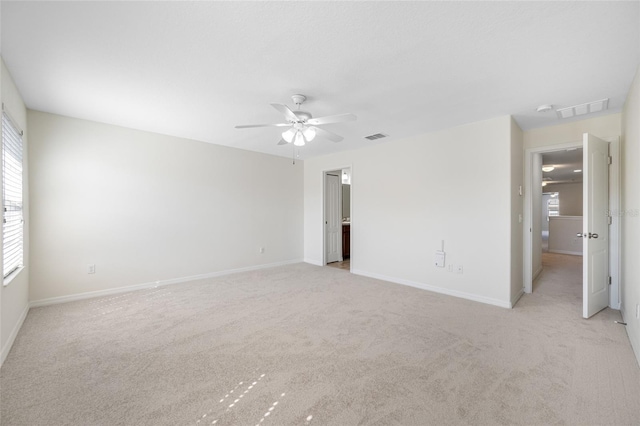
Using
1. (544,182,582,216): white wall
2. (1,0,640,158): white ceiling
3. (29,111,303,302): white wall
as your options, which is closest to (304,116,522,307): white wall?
(1,0,640,158): white ceiling

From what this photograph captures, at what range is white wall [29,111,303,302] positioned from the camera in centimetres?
363

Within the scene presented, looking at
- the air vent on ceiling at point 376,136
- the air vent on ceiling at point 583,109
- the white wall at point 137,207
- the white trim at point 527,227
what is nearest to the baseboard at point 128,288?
the white wall at point 137,207

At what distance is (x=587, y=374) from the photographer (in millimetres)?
2129

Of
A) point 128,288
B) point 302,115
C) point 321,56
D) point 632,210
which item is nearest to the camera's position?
point 321,56

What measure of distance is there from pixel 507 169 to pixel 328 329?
299 cm

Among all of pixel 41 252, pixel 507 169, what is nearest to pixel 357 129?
pixel 507 169

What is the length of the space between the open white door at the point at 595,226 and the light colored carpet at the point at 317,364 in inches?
9.6

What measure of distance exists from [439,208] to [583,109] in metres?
1.98

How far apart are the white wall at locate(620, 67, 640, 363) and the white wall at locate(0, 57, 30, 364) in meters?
5.32

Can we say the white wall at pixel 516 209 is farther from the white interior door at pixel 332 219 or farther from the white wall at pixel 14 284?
the white wall at pixel 14 284

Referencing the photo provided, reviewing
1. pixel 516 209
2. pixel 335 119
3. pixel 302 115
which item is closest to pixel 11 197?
pixel 302 115

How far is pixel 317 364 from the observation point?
2.28 meters

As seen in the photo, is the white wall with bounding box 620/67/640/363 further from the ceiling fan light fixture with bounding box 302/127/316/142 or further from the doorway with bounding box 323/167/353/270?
the doorway with bounding box 323/167/353/270

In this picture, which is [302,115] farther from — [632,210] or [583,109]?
[632,210]
